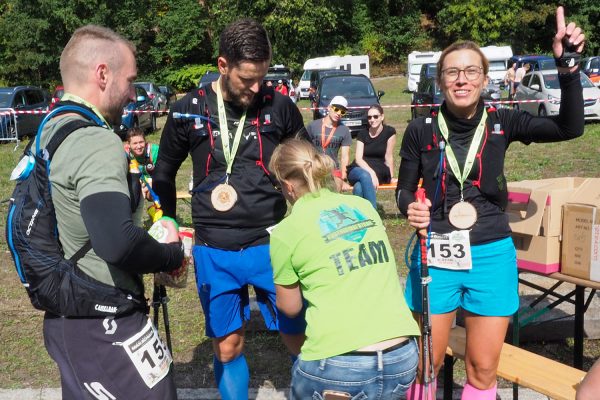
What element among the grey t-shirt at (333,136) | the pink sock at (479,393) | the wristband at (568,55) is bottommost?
the pink sock at (479,393)

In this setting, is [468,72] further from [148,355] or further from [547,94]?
[547,94]

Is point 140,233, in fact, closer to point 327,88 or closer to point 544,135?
point 544,135

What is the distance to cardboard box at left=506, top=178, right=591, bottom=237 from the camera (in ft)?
12.5

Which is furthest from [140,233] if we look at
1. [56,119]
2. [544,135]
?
[544,135]

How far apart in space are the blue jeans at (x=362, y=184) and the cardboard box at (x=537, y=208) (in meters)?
4.10

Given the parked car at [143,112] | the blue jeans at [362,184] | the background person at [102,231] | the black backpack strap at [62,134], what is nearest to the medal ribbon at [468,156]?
the background person at [102,231]

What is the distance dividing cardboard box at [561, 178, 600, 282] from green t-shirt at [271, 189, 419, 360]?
1645 mm

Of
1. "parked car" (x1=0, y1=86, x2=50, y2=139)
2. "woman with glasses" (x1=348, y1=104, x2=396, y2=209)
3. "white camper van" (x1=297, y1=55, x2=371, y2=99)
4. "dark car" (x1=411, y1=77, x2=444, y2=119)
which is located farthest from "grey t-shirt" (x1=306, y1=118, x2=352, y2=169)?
"white camper van" (x1=297, y1=55, x2=371, y2=99)

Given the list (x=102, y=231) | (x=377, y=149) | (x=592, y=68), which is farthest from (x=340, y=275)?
(x=592, y=68)

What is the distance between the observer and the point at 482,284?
10.2ft

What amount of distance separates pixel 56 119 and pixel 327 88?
17.8m

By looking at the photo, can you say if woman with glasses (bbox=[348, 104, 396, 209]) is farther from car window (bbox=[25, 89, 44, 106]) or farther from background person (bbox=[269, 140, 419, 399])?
car window (bbox=[25, 89, 44, 106])

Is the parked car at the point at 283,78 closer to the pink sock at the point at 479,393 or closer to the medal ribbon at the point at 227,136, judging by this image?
the medal ribbon at the point at 227,136

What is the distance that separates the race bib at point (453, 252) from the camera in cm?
310
